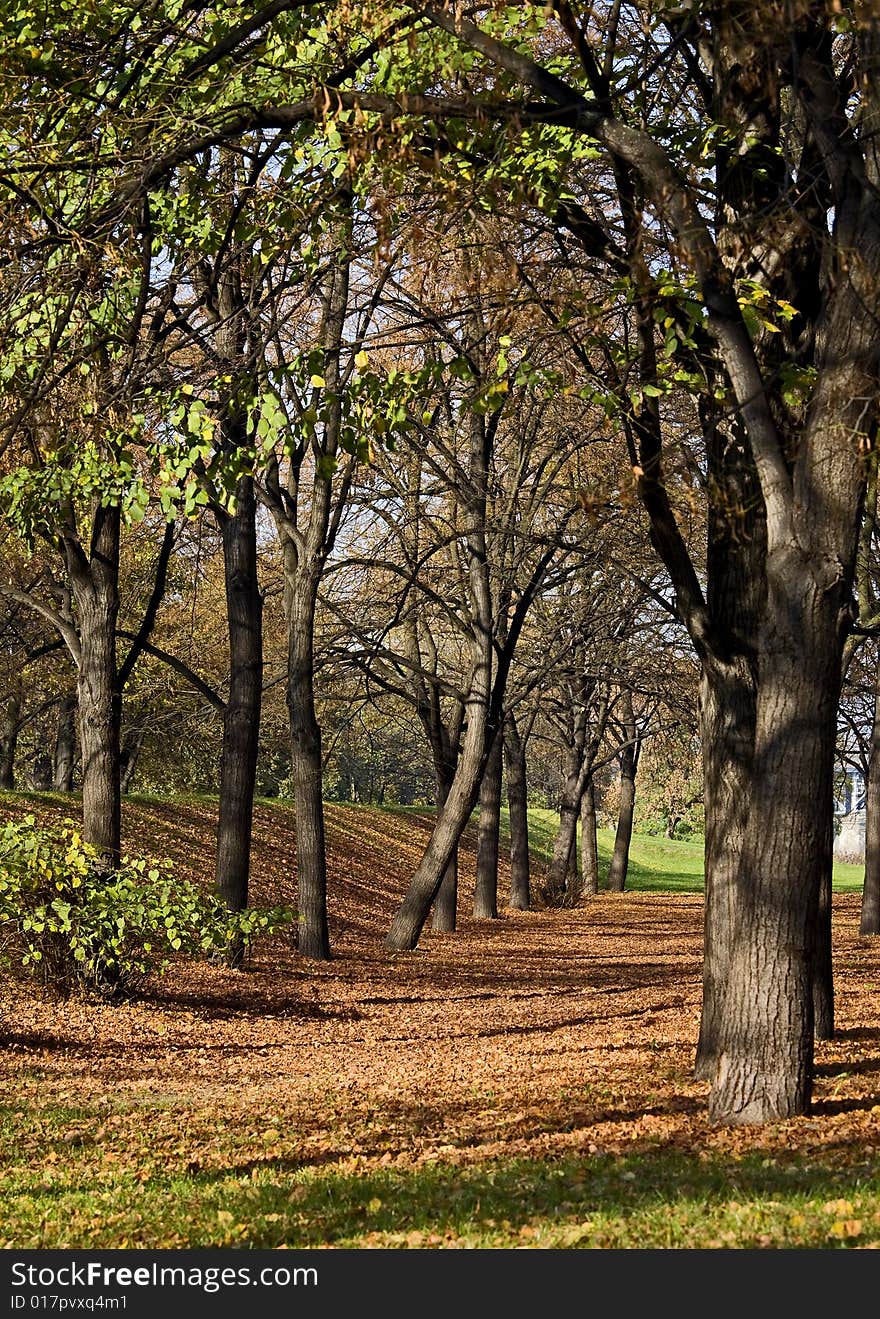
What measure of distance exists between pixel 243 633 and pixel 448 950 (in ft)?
21.6

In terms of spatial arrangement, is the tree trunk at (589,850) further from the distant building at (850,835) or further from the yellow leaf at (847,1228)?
the distant building at (850,835)

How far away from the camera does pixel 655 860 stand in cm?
5847

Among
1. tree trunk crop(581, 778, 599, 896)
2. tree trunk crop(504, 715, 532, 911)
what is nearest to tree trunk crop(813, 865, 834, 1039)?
tree trunk crop(504, 715, 532, 911)

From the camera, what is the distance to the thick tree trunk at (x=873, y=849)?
20.4 meters

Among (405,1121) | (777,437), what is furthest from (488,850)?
(777,437)

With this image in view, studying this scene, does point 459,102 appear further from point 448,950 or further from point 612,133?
point 448,950

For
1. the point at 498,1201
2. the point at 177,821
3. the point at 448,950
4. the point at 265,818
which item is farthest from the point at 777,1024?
the point at 265,818

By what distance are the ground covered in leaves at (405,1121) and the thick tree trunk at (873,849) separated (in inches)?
176

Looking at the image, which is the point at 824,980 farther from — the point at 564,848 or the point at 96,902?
the point at 564,848

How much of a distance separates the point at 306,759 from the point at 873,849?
390 inches

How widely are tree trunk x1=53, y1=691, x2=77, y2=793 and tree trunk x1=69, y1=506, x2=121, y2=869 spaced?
16.9 m

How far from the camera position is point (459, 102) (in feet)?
20.9

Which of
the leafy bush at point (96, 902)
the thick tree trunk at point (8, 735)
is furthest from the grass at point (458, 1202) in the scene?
the thick tree trunk at point (8, 735)

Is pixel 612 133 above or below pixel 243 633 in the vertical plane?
above
